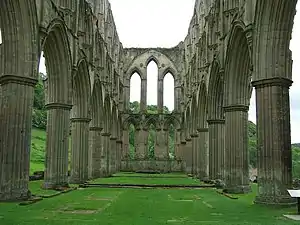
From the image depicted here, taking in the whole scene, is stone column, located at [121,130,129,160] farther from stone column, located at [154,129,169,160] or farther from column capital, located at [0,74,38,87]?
column capital, located at [0,74,38,87]

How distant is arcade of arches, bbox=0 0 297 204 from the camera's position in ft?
44.1

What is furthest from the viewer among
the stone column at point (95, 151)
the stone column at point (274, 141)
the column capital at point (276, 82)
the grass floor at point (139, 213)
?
the stone column at point (95, 151)

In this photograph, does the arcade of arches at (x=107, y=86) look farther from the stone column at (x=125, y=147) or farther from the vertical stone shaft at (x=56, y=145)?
the stone column at (x=125, y=147)

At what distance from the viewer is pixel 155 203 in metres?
13.9

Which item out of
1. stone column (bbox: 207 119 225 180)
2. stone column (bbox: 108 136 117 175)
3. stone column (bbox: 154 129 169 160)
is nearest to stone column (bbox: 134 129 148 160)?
stone column (bbox: 154 129 169 160)

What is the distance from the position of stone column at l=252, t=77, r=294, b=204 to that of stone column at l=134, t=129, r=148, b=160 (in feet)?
104

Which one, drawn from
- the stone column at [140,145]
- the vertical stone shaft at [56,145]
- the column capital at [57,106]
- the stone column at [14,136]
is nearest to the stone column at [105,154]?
the stone column at [140,145]

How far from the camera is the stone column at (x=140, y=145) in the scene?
45.1 meters

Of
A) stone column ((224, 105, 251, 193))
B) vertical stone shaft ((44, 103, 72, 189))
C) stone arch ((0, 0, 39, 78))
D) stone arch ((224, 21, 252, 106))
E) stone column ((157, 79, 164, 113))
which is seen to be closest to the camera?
stone arch ((0, 0, 39, 78))

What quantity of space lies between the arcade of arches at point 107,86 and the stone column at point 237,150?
43mm

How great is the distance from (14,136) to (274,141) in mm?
8414

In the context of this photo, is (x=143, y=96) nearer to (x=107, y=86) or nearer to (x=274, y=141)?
(x=107, y=86)

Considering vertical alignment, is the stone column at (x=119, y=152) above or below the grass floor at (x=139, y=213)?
above

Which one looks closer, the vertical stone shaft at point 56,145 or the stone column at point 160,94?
the vertical stone shaft at point 56,145
